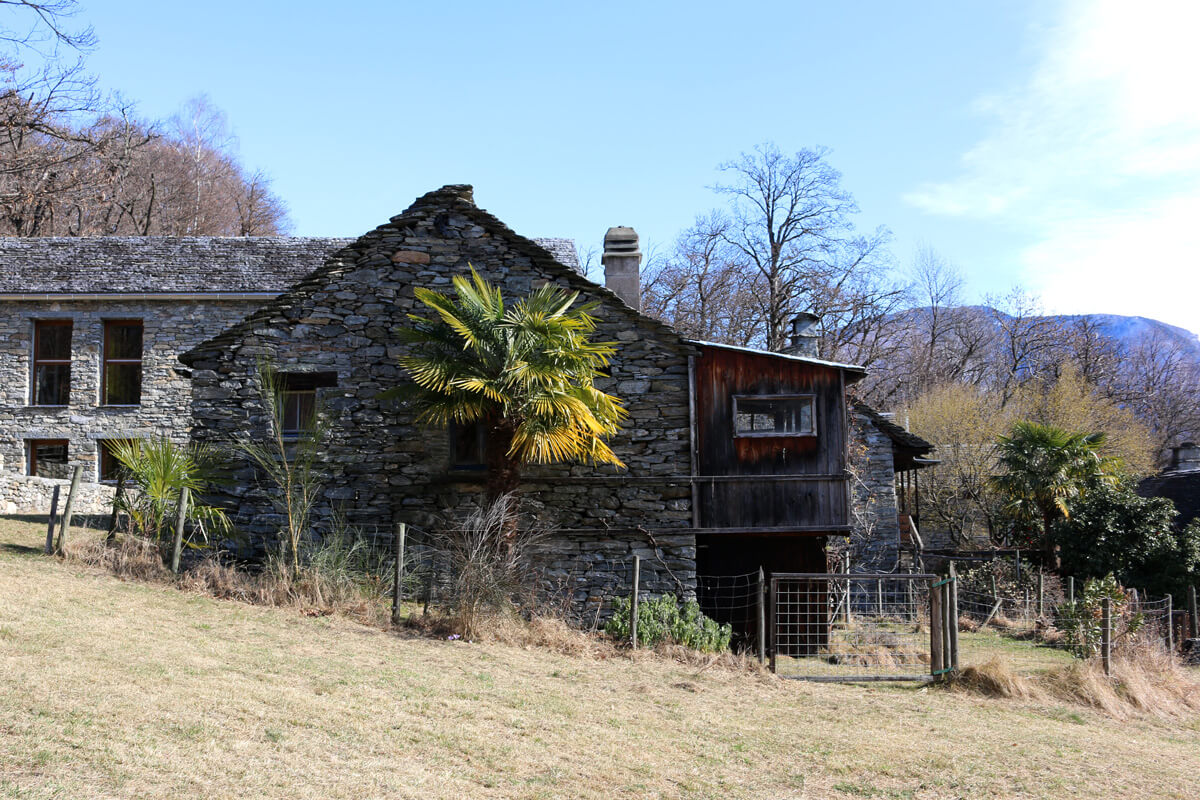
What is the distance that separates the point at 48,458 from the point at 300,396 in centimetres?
993

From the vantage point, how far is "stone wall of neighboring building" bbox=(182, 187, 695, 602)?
554 inches

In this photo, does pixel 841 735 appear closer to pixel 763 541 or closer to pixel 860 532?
pixel 763 541

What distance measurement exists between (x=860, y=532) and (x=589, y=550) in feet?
26.6

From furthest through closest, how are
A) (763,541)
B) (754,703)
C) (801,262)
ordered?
(801,262) < (763,541) < (754,703)

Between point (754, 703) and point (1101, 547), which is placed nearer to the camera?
point (754, 703)

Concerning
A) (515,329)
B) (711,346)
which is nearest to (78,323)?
(515,329)

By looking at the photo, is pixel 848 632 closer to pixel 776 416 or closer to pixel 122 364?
pixel 776 416

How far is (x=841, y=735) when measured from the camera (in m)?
9.12

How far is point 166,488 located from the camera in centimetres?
1307

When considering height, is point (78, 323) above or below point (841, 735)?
above

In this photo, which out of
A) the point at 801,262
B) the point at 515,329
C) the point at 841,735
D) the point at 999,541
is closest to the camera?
the point at 841,735

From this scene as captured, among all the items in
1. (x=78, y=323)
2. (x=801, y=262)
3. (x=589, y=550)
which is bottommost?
(x=589, y=550)

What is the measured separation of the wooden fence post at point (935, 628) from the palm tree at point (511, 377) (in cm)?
442

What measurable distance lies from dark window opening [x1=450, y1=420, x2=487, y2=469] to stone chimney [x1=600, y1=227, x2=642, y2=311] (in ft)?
12.3
